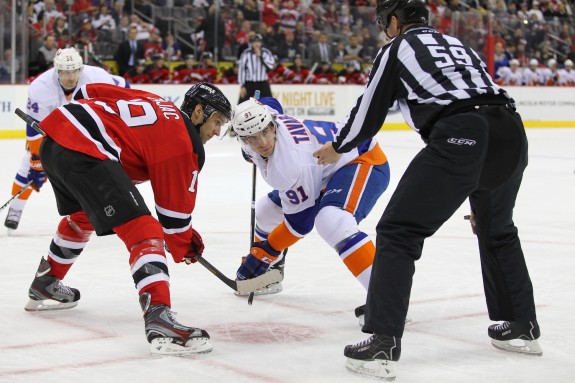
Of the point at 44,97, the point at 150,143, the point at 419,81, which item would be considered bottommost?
the point at 44,97

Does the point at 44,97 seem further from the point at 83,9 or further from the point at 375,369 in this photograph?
the point at 83,9

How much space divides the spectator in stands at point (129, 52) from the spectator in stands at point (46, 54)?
3.55 ft

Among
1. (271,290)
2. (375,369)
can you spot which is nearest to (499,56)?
(271,290)

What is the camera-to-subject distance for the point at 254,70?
43.9 ft

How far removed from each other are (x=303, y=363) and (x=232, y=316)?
2.62 feet

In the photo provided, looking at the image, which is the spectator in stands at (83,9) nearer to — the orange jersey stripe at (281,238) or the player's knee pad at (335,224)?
the orange jersey stripe at (281,238)

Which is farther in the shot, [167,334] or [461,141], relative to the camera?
[167,334]

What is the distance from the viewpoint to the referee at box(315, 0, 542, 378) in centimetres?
296

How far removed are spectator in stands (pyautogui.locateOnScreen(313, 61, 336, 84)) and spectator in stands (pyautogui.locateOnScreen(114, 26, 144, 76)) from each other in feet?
9.44

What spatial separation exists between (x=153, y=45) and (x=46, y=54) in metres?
1.81

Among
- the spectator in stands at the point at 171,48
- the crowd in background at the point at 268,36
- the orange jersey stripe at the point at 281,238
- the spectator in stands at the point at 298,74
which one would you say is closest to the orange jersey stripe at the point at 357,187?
the orange jersey stripe at the point at 281,238

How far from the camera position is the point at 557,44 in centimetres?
1808

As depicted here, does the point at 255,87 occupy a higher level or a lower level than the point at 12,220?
lower

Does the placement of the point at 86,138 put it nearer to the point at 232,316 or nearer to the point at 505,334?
the point at 232,316
